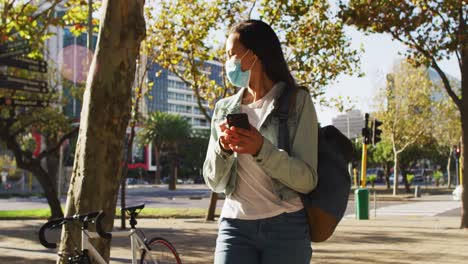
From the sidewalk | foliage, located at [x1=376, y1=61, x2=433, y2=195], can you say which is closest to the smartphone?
the sidewalk

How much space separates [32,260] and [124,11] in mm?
5677

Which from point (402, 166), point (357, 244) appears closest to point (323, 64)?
point (357, 244)

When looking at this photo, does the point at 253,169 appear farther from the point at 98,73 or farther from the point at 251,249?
the point at 98,73

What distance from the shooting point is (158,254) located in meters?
5.75

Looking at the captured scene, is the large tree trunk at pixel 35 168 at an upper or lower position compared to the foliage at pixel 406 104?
lower

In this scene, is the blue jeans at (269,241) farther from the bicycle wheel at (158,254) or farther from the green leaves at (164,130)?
the green leaves at (164,130)

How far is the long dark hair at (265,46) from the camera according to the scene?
259cm

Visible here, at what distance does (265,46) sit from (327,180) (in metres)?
0.61

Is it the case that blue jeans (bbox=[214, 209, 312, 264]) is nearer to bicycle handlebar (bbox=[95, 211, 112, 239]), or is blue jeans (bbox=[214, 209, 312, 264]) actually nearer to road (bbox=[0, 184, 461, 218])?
bicycle handlebar (bbox=[95, 211, 112, 239])

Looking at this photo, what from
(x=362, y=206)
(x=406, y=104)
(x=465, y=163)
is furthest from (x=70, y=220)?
(x=406, y=104)

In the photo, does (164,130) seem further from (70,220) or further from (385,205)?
(70,220)


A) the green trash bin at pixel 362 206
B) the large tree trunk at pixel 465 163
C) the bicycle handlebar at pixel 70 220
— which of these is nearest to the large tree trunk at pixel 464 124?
the large tree trunk at pixel 465 163

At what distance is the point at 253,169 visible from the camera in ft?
8.21

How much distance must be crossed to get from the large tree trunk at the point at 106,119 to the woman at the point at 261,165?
255cm
